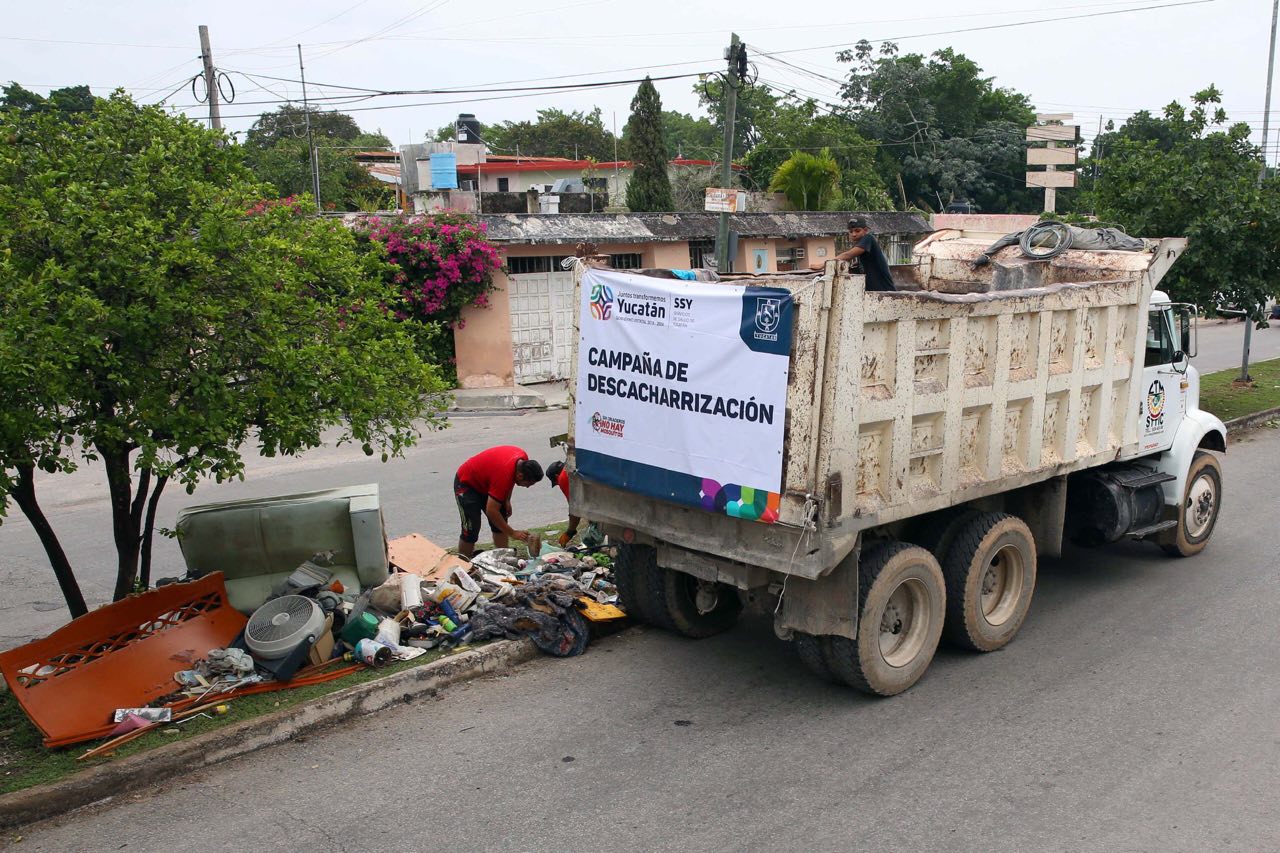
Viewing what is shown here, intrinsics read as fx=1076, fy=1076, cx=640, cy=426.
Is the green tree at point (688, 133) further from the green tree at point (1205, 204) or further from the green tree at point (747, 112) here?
the green tree at point (1205, 204)

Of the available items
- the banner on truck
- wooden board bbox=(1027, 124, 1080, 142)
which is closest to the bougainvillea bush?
the banner on truck

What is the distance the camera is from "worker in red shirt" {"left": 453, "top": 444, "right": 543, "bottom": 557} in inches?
343

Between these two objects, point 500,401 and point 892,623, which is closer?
point 892,623

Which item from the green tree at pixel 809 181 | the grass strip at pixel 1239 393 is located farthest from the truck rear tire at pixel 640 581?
the green tree at pixel 809 181

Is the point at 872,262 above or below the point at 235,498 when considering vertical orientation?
above

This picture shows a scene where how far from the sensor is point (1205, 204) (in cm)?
1513

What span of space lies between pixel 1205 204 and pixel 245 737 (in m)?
14.5

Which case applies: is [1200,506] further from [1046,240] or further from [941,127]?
[941,127]

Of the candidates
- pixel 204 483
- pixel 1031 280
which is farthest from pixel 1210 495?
pixel 204 483

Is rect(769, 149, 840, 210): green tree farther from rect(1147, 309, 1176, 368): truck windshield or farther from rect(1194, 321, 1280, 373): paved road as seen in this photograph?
rect(1147, 309, 1176, 368): truck windshield

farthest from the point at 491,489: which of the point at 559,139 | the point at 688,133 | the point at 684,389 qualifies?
the point at 688,133

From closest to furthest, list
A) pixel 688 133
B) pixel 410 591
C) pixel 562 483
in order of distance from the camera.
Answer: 1. pixel 410 591
2. pixel 562 483
3. pixel 688 133

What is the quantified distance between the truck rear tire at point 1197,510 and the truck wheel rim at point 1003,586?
2.54m

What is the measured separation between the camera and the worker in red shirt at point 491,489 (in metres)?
8.70
